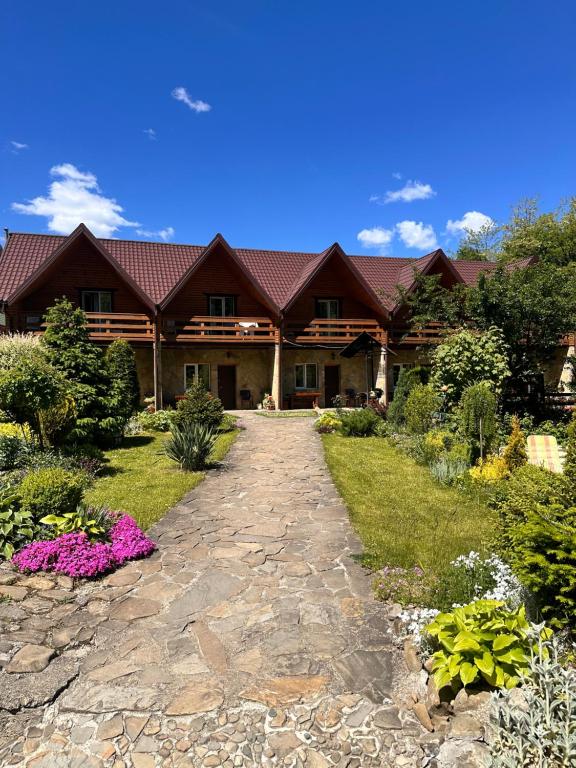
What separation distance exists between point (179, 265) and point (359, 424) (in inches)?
609

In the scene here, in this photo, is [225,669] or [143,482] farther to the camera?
[143,482]

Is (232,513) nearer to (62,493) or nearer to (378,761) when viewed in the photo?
(62,493)

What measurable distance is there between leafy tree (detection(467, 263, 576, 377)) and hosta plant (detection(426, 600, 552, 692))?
1392 centimetres

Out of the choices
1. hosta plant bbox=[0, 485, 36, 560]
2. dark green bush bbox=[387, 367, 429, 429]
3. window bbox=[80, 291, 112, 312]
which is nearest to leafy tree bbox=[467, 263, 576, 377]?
dark green bush bbox=[387, 367, 429, 429]

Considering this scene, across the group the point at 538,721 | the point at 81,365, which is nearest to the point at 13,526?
the point at 538,721

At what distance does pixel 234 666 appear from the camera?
4.10 m

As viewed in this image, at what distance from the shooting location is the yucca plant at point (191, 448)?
11.0m

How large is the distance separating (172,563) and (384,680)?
320cm

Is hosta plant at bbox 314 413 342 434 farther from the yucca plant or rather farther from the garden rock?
the garden rock

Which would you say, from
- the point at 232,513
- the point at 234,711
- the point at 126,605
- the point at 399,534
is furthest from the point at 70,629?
the point at 399,534

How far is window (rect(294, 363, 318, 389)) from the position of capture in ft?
84.3

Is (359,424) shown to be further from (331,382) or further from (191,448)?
(331,382)

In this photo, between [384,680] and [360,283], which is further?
[360,283]

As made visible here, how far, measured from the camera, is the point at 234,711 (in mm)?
3580
